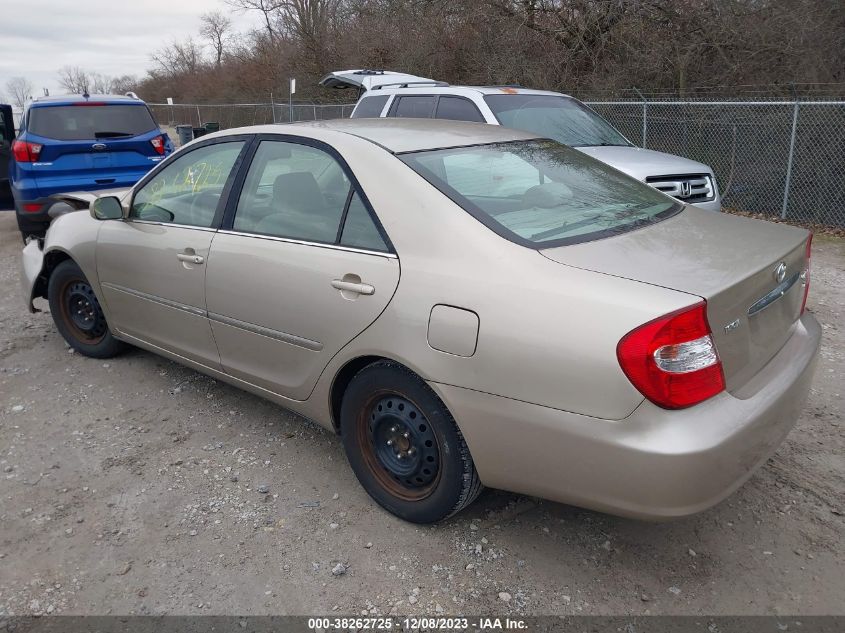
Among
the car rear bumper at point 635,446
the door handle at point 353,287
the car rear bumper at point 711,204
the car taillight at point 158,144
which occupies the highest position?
the car taillight at point 158,144

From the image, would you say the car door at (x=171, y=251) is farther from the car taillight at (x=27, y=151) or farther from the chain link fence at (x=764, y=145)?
the chain link fence at (x=764, y=145)

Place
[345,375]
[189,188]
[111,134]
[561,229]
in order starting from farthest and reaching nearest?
1. [111,134]
2. [189,188]
3. [345,375]
4. [561,229]

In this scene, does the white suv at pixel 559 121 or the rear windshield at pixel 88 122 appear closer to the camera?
the white suv at pixel 559 121

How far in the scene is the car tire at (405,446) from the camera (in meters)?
2.68

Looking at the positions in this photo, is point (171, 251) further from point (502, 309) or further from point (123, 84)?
point (123, 84)

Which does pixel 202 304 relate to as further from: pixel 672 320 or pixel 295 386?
pixel 672 320

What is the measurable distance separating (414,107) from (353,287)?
18.7 feet

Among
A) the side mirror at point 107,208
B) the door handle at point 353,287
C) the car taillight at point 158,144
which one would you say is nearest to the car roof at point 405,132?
the door handle at point 353,287

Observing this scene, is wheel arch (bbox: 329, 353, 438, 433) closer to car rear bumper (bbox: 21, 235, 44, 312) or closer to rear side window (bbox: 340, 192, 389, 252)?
rear side window (bbox: 340, 192, 389, 252)

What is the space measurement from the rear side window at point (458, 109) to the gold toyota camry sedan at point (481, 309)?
12.3ft

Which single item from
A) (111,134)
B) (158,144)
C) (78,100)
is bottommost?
(158,144)

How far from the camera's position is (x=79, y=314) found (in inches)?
193

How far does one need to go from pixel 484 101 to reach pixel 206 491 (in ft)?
17.5

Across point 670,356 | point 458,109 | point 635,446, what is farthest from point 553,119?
point 635,446
